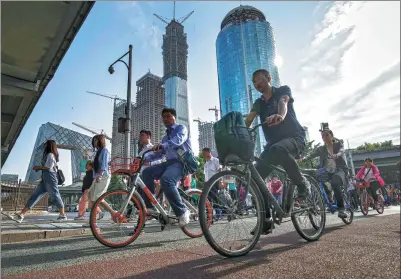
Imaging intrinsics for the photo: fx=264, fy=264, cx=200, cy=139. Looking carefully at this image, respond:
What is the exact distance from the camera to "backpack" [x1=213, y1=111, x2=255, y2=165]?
2.57 meters

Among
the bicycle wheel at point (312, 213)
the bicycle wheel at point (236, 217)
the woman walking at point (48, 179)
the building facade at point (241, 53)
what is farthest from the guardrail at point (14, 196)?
the building facade at point (241, 53)

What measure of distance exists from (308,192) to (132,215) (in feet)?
7.75

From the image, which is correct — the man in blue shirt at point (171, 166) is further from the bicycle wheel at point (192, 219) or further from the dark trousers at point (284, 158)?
the dark trousers at point (284, 158)

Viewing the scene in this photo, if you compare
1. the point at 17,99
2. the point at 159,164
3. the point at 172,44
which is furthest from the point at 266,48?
the point at 159,164

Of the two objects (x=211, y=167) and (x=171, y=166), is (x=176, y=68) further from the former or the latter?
(x=171, y=166)

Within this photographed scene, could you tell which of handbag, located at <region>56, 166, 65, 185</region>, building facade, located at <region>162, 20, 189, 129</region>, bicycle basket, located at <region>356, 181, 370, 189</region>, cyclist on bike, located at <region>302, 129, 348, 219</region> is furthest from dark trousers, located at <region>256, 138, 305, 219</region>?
building facade, located at <region>162, 20, 189, 129</region>

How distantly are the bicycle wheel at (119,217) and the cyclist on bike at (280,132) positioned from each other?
1.76 meters

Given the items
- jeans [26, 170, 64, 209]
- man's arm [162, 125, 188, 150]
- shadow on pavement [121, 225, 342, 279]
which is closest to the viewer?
shadow on pavement [121, 225, 342, 279]

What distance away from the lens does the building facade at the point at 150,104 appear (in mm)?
27984

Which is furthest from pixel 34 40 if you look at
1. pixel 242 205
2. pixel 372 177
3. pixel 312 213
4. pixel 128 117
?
pixel 372 177

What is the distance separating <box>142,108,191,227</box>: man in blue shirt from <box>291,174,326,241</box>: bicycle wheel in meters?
1.42

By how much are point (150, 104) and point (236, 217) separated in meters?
28.3

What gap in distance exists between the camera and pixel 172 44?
297ft

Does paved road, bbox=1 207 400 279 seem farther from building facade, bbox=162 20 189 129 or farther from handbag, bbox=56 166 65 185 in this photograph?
building facade, bbox=162 20 189 129
